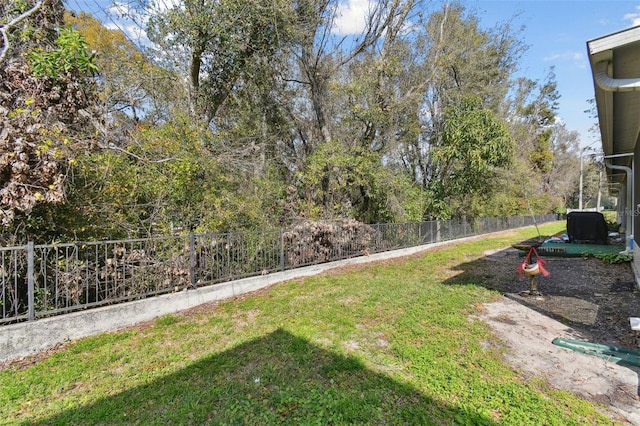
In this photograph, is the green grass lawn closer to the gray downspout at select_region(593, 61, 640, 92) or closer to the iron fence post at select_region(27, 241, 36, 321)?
the iron fence post at select_region(27, 241, 36, 321)

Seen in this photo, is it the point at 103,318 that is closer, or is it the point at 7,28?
the point at 7,28

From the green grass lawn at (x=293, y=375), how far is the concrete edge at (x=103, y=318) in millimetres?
204

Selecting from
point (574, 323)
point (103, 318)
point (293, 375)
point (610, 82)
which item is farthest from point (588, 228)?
point (103, 318)

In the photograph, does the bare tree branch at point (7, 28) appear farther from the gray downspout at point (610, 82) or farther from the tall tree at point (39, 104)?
the gray downspout at point (610, 82)

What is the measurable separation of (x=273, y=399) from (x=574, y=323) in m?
4.12

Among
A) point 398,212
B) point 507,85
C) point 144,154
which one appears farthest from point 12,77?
point 507,85

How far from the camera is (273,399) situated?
2592 mm

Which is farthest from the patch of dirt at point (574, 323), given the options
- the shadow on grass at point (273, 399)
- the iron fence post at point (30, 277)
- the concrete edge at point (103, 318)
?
the iron fence post at point (30, 277)

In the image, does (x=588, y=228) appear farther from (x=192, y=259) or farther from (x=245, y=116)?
(x=192, y=259)

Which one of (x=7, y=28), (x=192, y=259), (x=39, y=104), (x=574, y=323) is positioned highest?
(x=7, y=28)

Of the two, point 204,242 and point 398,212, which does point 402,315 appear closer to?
point 204,242

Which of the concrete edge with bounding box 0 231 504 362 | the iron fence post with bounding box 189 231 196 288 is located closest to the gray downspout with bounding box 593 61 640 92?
the iron fence post with bounding box 189 231 196 288

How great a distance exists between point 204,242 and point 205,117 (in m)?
4.61

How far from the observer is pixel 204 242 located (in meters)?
5.54
